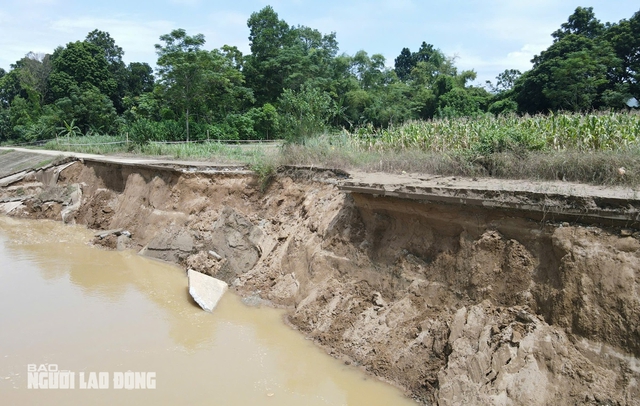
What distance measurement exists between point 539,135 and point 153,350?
6.98 meters

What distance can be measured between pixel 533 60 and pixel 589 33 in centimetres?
343

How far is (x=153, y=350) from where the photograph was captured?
5824 millimetres

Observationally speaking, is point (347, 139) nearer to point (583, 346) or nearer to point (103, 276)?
point (103, 276)

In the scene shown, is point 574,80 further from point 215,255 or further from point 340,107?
point 215,255

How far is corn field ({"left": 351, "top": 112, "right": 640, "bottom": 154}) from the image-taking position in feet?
23.5

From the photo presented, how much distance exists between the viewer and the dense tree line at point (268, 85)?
73.7ft

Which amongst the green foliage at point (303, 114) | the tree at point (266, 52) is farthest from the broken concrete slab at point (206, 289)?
the tree at point (266, 52)

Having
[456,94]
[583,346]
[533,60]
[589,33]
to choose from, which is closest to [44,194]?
[583,346]

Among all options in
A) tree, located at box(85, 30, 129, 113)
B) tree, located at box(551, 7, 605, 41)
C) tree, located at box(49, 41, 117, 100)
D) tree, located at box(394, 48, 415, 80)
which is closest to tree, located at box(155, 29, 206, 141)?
tree, located at box(49, 41, 117, 100)

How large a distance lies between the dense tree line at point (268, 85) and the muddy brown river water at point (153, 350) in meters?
9.88

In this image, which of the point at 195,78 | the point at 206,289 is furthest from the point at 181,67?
the point at 206,289

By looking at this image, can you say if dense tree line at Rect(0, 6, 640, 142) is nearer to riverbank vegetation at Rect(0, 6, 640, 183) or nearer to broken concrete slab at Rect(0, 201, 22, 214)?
riverbank vegetation at Rect(0, 6, 640, 183)

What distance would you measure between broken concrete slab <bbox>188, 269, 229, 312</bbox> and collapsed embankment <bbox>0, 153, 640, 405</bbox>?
371 millimetres

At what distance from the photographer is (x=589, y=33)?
89.6 feet
